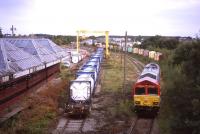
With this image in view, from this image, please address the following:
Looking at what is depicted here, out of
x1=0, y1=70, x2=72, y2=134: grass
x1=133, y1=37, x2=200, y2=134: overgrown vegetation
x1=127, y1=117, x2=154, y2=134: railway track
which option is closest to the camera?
x1=133, y1=37, x2=200, y2=134: overgrown vegetation

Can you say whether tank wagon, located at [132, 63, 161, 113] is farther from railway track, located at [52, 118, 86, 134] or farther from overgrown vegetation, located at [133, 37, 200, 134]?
overgrown vegetation, located at [133, 37, 200, 134]

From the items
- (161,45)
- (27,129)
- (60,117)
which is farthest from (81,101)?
(161,45)

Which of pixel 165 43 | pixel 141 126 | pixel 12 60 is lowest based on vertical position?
pixel 141 126

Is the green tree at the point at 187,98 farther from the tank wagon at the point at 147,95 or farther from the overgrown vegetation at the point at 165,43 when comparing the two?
the overgrown vegetation at the point at 165,43

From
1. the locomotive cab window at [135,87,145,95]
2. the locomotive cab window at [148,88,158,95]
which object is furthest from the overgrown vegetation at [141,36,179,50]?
the locomotive cab window at [135,87,145,95]

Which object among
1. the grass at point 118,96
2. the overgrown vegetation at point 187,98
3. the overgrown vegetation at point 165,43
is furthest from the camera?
the overgrown vegetation at point 165,43

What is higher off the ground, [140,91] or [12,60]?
[12,60]

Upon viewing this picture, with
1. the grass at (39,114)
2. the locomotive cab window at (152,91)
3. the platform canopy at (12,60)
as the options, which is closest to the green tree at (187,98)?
the locomotive cab window at (152,91)

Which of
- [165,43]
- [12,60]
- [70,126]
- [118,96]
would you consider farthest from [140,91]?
[165,43]

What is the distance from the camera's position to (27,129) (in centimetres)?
2030

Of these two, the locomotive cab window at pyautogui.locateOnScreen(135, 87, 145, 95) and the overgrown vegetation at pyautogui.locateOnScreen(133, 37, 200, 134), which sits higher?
the overgrown vegetation at pyautogui.locateOnScreen(133, 37, 200, 134)

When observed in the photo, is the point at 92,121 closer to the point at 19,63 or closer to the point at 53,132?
the point at 53,132

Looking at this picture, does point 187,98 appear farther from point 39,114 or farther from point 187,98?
point 39,114

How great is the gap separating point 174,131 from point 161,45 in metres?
70.5
